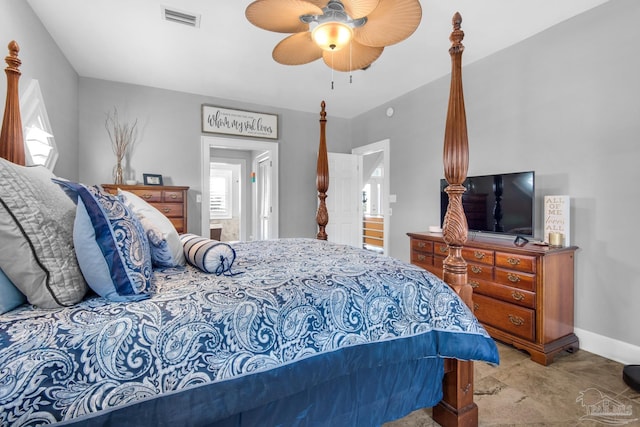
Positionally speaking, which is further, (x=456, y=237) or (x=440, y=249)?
(x=440, y=249)

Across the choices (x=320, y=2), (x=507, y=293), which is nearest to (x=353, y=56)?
(x=320, y=2)

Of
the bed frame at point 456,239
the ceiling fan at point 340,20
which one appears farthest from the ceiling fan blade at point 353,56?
the bed frame at point 456,239

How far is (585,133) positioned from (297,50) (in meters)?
2.37

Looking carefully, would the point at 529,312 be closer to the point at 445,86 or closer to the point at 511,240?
the point at 511,240

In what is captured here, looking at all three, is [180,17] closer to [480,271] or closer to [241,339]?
[241,339]

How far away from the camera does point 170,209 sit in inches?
146

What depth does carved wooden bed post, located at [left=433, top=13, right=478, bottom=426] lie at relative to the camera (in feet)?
4.97

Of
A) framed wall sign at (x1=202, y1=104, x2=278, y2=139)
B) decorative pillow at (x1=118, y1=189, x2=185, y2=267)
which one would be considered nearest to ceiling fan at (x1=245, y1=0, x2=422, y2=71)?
decorative pillow at (x1=118, y1=189, x2=185, y2=267)

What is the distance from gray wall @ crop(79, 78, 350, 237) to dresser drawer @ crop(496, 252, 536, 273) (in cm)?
312

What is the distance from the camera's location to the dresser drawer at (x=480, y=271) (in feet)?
8.59

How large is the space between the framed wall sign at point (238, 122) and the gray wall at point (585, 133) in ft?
9.25

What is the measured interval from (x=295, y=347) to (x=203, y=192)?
3.71 meters

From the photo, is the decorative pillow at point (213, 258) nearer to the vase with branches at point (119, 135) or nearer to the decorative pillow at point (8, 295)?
the decorative pillow at point (8, 295)

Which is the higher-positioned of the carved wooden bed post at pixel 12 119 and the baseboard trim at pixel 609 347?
the carved wooden bed post at pixel 12 119
